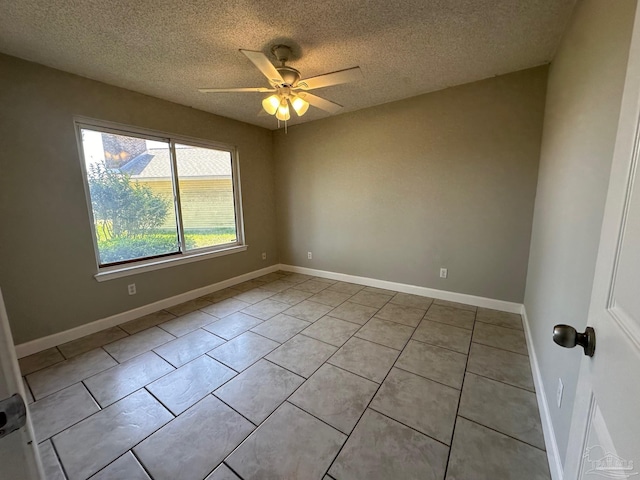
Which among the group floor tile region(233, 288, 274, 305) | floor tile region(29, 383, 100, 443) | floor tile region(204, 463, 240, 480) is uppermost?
floor tile region(233, 288, 274, 305)

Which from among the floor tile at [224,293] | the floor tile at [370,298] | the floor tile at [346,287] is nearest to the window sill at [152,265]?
the floor tile at [224,293]

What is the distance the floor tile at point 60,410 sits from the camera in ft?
5.01

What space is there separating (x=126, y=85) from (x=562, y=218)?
12.5 feet

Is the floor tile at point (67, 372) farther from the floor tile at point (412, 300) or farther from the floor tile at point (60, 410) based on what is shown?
the floor tile at point (412, 300)

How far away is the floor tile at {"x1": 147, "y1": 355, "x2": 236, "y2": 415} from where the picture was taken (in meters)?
1.72

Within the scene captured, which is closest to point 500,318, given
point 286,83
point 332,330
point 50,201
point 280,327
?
point 332,330

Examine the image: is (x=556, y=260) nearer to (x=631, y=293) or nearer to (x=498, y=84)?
(x=631, y=293)

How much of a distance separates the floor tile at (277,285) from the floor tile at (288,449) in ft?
7.30

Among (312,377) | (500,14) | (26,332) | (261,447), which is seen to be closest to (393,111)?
(500,14)

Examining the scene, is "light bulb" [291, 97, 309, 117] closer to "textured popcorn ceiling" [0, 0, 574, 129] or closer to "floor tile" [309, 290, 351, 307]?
"textured popcorn ceiling" [0, 0, 574, 129]

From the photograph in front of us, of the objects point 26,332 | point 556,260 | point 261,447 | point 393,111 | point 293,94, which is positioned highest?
point 393,111

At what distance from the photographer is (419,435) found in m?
1.45

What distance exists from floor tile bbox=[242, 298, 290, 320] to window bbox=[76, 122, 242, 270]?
1.10 m

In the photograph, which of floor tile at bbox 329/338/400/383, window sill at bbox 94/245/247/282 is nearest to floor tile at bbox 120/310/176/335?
window sill at bbox 94/245/247/282
